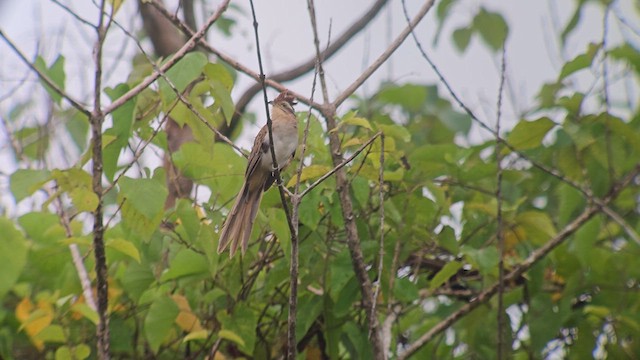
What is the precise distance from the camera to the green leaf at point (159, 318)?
3.23m

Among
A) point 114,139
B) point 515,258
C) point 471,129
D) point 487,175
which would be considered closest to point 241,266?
point 114,139

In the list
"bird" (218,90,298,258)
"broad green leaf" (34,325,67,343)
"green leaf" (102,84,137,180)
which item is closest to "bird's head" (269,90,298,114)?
"bird" (218,90,298,258)

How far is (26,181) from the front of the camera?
9.08ft

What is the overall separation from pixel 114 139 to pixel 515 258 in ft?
6.72

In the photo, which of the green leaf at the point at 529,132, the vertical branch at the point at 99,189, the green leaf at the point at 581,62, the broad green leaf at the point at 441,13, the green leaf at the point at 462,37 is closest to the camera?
the vertical branch at the point at 99,189

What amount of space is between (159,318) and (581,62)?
6.34 ft

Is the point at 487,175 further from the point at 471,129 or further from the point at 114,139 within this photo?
the point at 114,139

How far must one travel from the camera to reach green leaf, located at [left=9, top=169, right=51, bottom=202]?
274cm

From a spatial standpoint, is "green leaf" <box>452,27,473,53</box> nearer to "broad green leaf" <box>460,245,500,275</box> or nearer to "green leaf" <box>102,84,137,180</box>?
"broad green leaf" <box>460,245,500,275</box>

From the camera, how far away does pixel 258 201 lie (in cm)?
325

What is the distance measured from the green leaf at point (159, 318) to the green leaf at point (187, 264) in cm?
10

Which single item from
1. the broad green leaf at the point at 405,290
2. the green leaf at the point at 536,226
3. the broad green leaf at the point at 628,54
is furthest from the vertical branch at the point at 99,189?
the broad green leaf at the point at 628,54

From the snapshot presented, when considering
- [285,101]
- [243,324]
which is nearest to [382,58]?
[285,101]

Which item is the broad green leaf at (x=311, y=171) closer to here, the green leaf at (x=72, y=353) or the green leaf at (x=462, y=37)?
the green leaf at (x=72, y=353)
